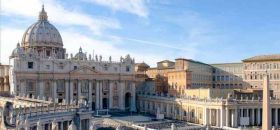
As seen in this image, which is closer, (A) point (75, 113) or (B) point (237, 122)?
(A) point (75, 113)

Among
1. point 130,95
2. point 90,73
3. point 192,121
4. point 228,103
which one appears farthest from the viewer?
point 130,95

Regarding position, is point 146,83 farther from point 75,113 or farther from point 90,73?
point 75,113

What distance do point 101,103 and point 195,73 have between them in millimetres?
16602

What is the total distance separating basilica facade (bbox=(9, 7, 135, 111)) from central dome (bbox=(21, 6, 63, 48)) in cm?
174

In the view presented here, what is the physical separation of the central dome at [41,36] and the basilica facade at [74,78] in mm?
1742

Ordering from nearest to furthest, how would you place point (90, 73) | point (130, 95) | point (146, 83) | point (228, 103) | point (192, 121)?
1. point (228, 103)
2. point (192, 121)
3. point (90, 73)
4. point (130, 95)
5. point (146, 83)

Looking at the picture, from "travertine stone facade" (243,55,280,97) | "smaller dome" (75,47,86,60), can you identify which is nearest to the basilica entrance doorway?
"smaller dome" (75,47,86,60)

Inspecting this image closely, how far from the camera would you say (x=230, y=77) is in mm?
78750

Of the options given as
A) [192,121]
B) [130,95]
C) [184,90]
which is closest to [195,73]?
[184,90]

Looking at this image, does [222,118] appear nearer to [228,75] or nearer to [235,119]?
[235,119]

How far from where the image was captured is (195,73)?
7538 centimetres

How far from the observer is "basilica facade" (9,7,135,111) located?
63938mm

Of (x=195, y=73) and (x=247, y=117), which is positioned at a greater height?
(x=195, y=73)

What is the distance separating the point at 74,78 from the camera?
6862 cm
